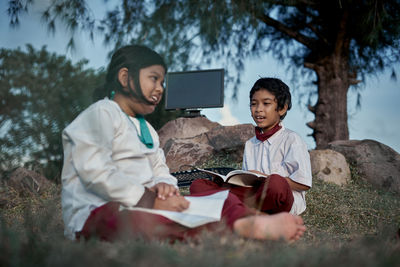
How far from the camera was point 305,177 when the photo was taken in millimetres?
2023

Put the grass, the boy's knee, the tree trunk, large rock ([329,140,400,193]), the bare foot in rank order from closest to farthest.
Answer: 1. the grass
2. the bare foot
3. the boy's knee
4. large rock ([329,140,400,193])
5. the tree trunk

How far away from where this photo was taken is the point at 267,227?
47.9 inches

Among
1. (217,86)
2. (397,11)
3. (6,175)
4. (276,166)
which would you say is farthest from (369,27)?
(6,175)

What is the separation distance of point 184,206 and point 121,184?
240 millimetres

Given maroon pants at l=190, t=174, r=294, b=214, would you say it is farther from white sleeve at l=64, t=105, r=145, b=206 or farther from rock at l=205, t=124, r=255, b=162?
rock at l=205, t=124, r=255, b=162

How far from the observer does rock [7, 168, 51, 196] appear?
3682 millimetres

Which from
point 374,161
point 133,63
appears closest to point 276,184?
point 133,63

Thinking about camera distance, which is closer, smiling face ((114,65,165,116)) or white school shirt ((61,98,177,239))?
white school shirt ((61,98,177,239))

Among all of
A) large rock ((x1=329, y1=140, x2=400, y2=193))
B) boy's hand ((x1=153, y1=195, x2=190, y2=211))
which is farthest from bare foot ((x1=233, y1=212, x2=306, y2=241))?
large rock ((x1=329, y1=140, x2=400, y2=193))

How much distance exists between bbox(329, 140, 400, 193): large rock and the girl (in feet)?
10.4

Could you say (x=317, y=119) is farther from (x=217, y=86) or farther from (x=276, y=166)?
(x=276, y=166)

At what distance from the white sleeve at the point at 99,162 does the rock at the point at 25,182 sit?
2580mm

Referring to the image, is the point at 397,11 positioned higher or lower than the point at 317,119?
higher

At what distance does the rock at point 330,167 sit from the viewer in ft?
12.8
